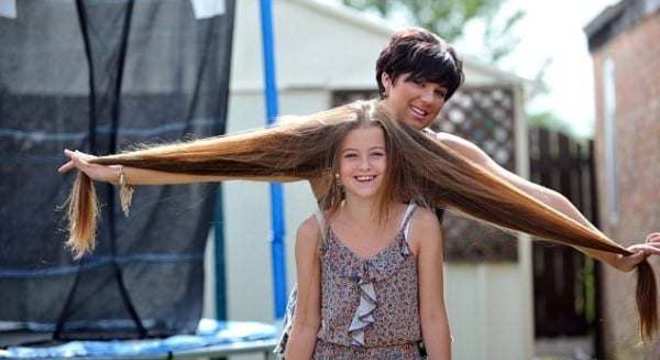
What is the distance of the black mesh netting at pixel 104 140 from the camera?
5.26m

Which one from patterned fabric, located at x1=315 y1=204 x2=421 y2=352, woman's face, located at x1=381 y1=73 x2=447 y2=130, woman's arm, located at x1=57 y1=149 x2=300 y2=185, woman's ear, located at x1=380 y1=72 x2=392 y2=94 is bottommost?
patterned fabric, located at x1=315 y1=204 x2=421 y2=352

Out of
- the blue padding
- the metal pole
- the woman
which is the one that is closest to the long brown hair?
the woman

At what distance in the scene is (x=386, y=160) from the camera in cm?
336

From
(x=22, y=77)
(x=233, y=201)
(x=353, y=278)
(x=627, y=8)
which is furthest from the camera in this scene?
(x=627, y=8)

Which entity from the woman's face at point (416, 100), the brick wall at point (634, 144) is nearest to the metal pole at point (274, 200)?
the woman's face at point (416, 100)

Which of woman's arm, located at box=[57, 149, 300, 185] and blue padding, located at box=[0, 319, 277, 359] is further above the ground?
woman's arm, located at box=[57, 149, 300, 185]

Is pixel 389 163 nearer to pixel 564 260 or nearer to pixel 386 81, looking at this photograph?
pixel 386 81

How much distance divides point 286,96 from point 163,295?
3.22 m

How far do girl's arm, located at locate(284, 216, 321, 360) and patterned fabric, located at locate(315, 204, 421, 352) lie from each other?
0.04m

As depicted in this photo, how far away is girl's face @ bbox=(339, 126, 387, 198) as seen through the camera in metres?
3.32

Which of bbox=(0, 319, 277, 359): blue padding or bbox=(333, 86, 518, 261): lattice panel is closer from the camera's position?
bbox=(0, 319, 277, 359): blue padding

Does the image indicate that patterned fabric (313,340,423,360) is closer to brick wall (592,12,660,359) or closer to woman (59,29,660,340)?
woman (59,29,660,340)

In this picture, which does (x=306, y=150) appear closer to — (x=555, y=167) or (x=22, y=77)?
(x=22, y=77)

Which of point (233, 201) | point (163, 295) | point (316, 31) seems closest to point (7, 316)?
point (163, 295)
